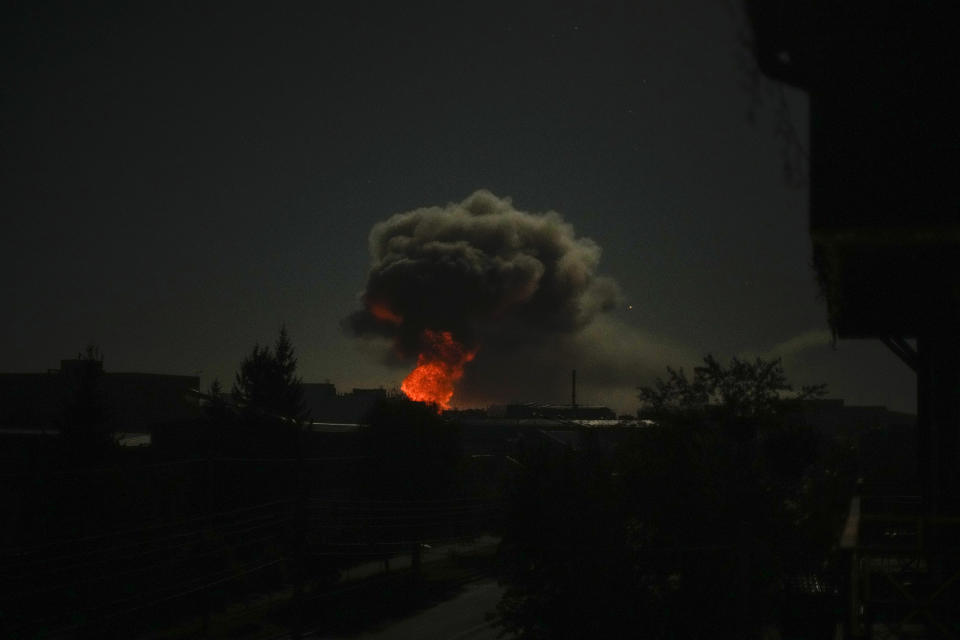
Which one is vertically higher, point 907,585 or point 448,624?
point 907,585

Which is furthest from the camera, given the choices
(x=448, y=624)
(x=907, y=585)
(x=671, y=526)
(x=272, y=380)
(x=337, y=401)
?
→ (x=337, y=401)

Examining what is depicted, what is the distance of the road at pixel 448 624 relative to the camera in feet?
80.9

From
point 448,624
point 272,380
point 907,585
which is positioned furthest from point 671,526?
point 272,380

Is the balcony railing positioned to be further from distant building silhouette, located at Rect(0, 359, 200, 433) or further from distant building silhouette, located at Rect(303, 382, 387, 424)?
distant building silhouette, located at Rect(303, 382, 387, 424)

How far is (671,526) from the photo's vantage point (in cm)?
1633

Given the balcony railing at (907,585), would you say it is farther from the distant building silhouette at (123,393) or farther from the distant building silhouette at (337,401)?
the distant building silhouette at (337,401)

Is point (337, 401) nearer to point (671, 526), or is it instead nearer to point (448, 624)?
point (448, 624)

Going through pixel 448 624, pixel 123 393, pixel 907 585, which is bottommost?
pixel 448 624

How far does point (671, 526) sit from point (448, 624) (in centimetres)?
1213

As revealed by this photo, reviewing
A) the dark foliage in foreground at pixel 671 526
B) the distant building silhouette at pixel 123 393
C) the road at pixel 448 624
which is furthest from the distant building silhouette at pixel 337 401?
the dark foliage in foreground at pixel 671 526

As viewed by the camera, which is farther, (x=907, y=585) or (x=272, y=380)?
(x=272, y=380)

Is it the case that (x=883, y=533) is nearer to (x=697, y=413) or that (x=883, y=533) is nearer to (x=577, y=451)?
(x=697, y=413)

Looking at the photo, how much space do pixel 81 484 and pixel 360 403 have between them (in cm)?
8757

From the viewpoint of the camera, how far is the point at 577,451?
18.1 meters
